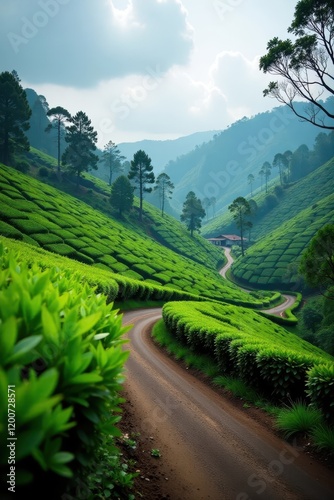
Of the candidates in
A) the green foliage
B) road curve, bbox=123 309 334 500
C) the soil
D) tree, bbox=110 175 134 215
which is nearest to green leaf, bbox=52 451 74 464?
the soil

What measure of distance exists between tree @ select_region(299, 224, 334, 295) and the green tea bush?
942 inches

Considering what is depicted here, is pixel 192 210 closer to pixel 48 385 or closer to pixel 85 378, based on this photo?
pixel 85 378

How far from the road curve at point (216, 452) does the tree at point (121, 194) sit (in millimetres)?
57549

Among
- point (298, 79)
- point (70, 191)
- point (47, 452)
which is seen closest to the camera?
point (47, 452)

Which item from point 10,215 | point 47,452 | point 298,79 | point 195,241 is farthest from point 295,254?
point 47,452

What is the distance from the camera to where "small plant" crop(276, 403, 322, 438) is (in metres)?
5.54

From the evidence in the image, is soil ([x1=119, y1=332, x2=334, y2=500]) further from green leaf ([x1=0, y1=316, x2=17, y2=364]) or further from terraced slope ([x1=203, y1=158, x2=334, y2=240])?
terraced slope ([x1=203, y1=158, x2=334, y2=240])

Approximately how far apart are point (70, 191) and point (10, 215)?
3883 cm

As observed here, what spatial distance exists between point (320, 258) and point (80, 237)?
2800 cm

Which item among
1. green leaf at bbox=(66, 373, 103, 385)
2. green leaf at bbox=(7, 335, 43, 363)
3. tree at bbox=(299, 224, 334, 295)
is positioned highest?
tree at bbox=(299, 224, 334, 295)

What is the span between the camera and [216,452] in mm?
5184

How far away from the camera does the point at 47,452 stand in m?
1.35

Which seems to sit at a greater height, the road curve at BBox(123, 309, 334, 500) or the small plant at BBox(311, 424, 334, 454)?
the small plant at BBox(311, 424, 334, 454)

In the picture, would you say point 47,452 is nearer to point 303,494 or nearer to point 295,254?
point 303,494
